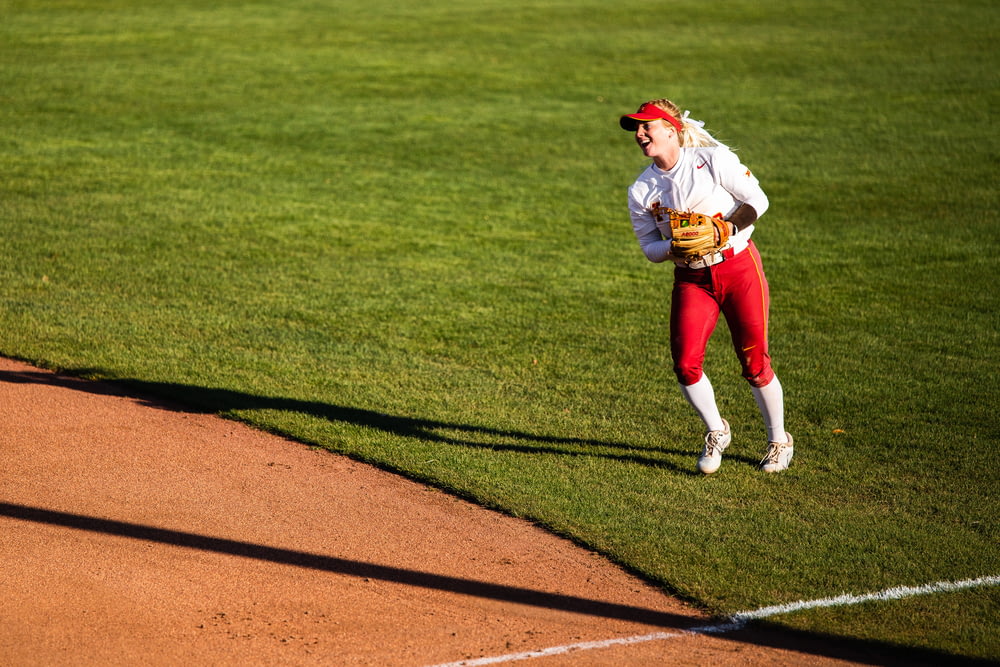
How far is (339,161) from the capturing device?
16562mm

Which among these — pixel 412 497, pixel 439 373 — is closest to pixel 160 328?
pixel 439 373

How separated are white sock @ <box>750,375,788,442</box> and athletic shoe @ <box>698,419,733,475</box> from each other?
30cm

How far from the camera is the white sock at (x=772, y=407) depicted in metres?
6.99

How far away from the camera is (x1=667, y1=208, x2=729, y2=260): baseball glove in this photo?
6.40 metres

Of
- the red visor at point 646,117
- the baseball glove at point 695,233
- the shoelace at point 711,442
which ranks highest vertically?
the red visor at point 646,117

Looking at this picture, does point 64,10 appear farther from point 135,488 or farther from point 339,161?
point 135,488

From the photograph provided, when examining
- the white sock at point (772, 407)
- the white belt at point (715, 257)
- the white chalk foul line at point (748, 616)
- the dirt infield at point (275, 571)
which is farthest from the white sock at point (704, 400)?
the white chalk foul line at point (748, 616)

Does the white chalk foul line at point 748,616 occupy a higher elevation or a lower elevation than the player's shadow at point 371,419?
higher

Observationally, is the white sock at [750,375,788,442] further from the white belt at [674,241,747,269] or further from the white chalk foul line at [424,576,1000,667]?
the white chalk foul line at [424,576,1000,667]

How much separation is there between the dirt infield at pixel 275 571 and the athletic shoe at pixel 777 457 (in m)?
1.59

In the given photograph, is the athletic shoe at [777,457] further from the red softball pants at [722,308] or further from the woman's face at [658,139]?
the woman's face at [658,139]

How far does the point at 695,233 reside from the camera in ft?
21.0

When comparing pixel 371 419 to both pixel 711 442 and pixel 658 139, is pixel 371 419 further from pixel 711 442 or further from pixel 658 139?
pixel 658 139

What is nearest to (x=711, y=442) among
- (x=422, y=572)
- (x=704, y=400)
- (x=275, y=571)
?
(x=704, y=400)
